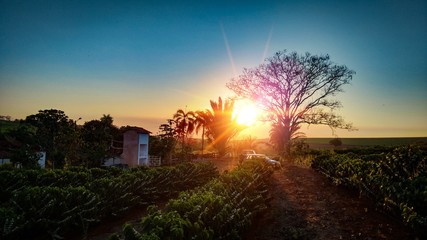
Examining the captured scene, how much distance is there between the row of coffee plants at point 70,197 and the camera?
26.3 ft

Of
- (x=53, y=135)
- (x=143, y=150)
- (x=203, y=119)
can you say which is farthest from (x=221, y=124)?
(x=53, y=135)

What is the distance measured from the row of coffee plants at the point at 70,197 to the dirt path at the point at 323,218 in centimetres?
497

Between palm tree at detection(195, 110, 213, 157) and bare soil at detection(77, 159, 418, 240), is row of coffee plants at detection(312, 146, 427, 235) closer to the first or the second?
A: bare soil at detection(77, 159, 418, 240)

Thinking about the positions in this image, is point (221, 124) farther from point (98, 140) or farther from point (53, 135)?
point (53, 135)

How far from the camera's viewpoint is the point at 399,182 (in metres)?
8.48

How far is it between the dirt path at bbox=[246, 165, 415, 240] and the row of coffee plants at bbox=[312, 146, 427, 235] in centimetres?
46

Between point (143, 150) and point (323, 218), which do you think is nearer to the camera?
point (323, 218)

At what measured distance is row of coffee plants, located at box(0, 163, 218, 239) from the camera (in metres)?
8.03

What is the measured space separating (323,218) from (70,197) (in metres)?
7.75

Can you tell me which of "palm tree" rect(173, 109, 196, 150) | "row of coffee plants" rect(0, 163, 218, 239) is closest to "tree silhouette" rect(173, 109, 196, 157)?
"palm tree" rect(173, 109, 196, 150)

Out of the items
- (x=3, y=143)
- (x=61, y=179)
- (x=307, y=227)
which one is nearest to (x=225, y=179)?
(x=307, y=227)

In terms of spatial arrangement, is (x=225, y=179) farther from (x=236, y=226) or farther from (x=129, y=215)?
(x=129, y=215)

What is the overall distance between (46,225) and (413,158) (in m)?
10.6

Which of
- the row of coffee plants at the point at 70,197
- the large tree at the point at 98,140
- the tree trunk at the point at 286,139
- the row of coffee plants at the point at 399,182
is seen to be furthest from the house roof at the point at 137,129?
the row of coffee plants at the point at 399,182
